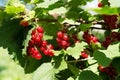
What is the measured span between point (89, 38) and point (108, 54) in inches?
16.4

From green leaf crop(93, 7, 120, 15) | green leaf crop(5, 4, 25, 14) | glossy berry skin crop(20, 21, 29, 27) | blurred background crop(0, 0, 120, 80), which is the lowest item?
blurred background crop(0, 0, 120, 80)

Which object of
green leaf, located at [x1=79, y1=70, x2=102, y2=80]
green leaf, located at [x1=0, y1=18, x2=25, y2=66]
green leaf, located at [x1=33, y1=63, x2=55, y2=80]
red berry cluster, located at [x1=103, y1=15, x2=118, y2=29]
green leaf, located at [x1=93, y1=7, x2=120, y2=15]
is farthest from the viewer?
green leaf, located at [x1=0, y1=18, x2=25, y2=66]

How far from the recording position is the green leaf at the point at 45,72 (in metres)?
2.71

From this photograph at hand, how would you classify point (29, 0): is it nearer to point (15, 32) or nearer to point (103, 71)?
point (15, 32)

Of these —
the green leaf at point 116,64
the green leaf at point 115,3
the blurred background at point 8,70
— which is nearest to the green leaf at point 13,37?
the blurred background at point 8,70

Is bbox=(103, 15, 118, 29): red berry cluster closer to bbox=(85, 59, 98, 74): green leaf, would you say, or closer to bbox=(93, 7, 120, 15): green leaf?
bbox=(85, 59, 98, 74): green leaf

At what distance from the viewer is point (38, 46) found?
2.78 meters

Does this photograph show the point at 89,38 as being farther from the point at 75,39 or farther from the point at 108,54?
the point at 108,54

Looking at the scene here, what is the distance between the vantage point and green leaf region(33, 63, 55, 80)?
107 inches

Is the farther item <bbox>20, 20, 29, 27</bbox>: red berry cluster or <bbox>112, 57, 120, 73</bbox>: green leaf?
<bbox>20, 20, 29, 27</bbox>: red berry cluster

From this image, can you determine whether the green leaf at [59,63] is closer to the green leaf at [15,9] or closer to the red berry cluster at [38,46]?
the red berry cluster at [38,46]

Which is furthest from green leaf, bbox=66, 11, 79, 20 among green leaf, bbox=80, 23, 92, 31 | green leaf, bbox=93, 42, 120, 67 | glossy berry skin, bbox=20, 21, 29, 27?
green leaf, bbox=93, 42, 120, 67

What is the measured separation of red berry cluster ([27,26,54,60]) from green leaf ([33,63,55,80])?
0.08 meters

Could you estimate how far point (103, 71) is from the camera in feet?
8.21
